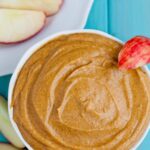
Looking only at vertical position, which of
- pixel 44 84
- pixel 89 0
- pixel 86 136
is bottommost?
pixel 86 136

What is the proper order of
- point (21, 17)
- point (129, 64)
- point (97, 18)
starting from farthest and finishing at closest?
point (97, 18)
point (21, 17)
point (129, 64)

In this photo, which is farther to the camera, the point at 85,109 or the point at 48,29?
the point at 48,29

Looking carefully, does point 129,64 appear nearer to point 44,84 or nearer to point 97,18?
point 44,84

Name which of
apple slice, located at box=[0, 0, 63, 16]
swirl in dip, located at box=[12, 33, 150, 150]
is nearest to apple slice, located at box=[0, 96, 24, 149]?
swirl in dip, located at box=[12, 33, 150, 150]

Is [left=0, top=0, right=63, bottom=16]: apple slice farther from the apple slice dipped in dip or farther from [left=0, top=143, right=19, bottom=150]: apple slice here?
[left=0, top=143, right=19, bottom=150]: apple slice

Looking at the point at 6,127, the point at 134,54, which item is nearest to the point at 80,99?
the point at 134,54

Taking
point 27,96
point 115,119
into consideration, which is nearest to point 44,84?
point 27,96

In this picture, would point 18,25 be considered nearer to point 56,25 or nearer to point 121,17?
point 56,25
